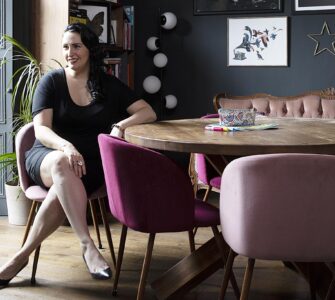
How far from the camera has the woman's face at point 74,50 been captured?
3004 mm

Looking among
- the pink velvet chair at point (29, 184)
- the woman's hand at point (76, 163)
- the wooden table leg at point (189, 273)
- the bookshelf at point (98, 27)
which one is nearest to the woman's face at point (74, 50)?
the pink velvet chair at point (29, 184)

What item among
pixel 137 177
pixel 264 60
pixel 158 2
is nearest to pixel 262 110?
pixel 264 60

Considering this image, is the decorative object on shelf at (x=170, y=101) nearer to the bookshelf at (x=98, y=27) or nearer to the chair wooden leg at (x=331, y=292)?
the bookshelf at (x=98, y=27)

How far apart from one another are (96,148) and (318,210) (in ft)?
4.74

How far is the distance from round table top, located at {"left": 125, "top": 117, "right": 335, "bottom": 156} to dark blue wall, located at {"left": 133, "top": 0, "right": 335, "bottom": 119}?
8.36 feet

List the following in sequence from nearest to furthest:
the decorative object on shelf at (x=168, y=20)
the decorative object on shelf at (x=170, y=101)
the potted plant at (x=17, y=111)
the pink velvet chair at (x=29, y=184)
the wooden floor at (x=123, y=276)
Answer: the wooden floor at (x=123, y=276) < the pink velvet chair at (x=29, y=184) < the potted plant at (x=17, y=111) < the decorative object on shelf at (x=168, y=20) < the decorative object on shelf at (x=170, y=101)

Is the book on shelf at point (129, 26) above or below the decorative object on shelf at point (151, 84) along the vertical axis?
above

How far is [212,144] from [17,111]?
2531 mm

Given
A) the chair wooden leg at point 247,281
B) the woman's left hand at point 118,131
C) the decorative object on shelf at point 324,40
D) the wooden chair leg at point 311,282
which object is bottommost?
the wooden chair leg at point 311,282

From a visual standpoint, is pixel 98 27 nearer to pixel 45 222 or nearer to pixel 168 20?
pixel 168 20

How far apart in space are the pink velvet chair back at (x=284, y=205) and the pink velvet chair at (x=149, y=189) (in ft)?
1.05

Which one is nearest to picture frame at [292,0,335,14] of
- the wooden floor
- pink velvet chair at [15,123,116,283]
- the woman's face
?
the wooden floor

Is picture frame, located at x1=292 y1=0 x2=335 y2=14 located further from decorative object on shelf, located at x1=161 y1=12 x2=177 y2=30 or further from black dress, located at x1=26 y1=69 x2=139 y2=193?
black dress, located at x1=26 y1=69 x2=139 y2=193

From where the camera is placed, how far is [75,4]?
14.6ft
